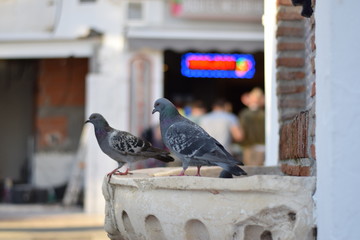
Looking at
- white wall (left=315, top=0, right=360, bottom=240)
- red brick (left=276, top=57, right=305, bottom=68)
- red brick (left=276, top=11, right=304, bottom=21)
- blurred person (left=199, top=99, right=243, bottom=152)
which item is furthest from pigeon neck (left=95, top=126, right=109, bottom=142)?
blurred person (left=199, top=99, right=243, bottom=152)

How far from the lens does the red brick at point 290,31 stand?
491 cm

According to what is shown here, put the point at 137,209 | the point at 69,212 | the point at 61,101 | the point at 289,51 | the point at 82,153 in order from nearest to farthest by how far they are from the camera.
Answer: the point at 137,209, the point at 289,51, the point at 69,212, the point at 82,153, the point at 61,101

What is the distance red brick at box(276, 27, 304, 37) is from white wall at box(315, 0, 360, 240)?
219 cm

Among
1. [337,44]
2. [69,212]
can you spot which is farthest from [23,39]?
[337,44]

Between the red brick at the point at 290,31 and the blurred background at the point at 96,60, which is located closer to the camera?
the red brick at the point at 290,31

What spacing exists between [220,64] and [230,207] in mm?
11363

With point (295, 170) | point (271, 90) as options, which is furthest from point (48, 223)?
point (295, 170)

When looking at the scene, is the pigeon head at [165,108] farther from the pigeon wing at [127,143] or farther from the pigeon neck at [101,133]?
the pigeon neck at [101,133]

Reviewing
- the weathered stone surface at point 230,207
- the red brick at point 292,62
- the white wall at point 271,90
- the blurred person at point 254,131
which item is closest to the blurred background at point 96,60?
the blurred person at point 254,131

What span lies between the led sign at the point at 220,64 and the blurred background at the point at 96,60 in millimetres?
21

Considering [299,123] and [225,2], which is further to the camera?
[225,2]

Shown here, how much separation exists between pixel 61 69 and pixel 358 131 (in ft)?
40.3

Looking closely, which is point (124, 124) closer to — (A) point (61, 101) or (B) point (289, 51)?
(A) point (61, 101)

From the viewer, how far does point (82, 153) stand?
12.8m
